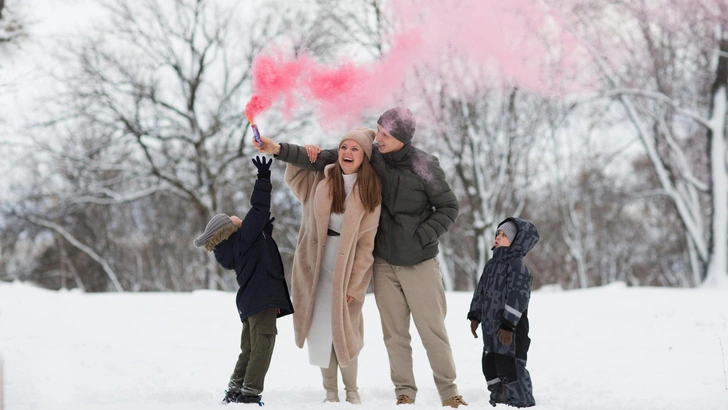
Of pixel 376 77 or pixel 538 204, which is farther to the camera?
pixel 538 204

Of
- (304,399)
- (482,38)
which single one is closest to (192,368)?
(304,399)

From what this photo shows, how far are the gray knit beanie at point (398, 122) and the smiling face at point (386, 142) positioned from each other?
2 centimetres

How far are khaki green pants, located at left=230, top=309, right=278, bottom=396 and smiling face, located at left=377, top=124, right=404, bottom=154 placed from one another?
139 centimetres

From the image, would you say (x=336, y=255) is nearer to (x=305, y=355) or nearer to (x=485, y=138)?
(x=305, y=355)

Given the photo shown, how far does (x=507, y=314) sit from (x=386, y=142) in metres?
1.44

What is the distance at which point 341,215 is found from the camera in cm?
493

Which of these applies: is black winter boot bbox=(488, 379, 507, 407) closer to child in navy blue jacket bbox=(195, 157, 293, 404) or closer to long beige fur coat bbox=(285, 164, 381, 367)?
long beige fur coat bbox=(285, 164, 381, 367)

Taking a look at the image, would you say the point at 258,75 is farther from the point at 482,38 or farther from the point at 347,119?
the point at 482,38

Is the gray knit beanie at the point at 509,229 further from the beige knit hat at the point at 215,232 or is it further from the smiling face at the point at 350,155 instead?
the beige knit hat at the point at 215,232

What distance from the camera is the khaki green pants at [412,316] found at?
4852 mm

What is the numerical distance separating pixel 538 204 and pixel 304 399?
1198 inches

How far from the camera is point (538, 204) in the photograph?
34.3 m

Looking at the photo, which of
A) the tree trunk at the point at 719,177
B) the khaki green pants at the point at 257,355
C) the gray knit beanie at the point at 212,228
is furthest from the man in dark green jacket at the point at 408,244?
the tree trunk at the point at 719,177

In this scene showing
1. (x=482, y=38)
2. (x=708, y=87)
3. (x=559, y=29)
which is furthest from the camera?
(x=708, y=87)
